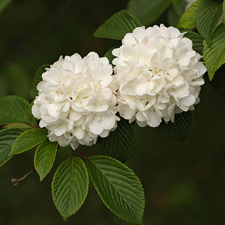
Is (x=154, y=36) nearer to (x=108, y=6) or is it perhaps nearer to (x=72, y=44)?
(x=108, y=6)

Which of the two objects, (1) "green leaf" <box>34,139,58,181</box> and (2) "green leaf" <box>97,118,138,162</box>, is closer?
(1) "green leaf" <box>34,139,58,181</box>

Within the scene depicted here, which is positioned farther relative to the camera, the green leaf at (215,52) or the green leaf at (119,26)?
the green leaf at (119,26)

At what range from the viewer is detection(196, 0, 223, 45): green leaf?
0.91 meters

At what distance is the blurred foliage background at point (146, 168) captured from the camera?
7.93 ft

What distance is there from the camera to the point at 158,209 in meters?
2.74

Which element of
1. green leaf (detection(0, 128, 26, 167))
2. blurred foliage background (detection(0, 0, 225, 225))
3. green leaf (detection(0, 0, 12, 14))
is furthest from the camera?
blurred foliage background (detection(0, 0, 225, 225))

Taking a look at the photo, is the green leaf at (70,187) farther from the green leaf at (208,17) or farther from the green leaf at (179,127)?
the green leaf at (208,17)

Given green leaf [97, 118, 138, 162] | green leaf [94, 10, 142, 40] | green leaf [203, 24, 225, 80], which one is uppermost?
green leaf [94, 10, 142, 40]

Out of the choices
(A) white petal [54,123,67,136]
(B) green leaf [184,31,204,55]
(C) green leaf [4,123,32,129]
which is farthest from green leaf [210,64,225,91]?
(C) green leaf [4,123,32,129]

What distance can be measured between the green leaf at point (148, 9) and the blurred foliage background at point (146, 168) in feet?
3.08

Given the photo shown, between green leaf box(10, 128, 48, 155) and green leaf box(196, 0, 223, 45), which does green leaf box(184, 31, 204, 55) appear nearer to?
green leaf box(196, 0, 223, 45)

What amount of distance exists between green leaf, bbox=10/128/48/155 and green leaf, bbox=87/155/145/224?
17 centimetres

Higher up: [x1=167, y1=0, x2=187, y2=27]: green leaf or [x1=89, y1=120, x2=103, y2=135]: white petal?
[x1=89, y1=120, x2=103, y2=135]: white petal

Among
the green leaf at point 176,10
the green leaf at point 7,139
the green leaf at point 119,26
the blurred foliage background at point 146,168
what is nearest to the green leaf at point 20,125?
the green leaf at point 7,139
